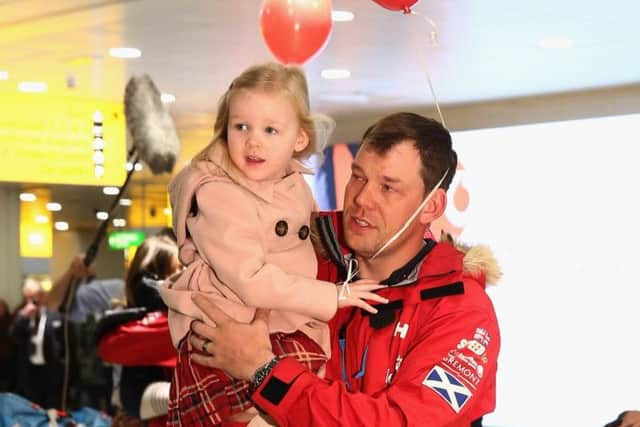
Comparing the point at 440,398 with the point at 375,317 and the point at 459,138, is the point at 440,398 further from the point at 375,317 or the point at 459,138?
the point at 459,138

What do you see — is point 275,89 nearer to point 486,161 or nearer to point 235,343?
point 235,343

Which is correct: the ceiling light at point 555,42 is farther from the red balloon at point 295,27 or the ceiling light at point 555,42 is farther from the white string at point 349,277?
the white string at point 349,277

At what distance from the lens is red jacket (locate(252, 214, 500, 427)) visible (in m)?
2.05

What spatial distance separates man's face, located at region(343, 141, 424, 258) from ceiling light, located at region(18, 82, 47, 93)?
271 inches

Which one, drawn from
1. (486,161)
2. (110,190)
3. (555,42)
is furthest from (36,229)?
(555,42)

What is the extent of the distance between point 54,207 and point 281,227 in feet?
25.4

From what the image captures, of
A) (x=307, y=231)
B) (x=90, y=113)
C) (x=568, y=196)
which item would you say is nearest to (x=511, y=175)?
(x=568, y=196)

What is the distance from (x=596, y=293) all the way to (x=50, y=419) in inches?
205

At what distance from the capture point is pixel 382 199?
7.47 feet

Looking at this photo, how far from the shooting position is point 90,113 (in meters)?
9.47

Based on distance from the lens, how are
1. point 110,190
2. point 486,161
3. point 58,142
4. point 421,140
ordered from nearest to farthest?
point 421,140
point 58,142
point 110,190
point 486,161

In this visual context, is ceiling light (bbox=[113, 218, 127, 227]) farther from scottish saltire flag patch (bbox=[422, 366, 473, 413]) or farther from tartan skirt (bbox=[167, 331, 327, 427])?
scottish saltire flag patch (bbox=[422, 366, 473, 413])

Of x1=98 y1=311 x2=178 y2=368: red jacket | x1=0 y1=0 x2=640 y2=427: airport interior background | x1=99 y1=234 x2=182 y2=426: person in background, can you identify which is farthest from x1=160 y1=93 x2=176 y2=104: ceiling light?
x1=98 y1=311 x2=178 y2=368: red jacket

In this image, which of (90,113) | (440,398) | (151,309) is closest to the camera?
(440,398)
